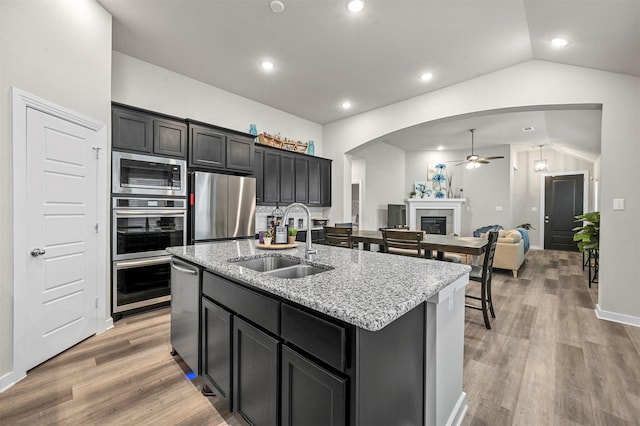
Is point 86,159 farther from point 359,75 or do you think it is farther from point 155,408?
point 359,75

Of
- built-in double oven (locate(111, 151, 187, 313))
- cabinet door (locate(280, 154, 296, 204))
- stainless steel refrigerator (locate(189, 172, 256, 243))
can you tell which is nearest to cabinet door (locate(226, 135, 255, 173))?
stainless steel refrigerator (locate(189, 172, 256, 243))

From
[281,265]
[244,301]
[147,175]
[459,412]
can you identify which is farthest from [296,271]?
[147,175]

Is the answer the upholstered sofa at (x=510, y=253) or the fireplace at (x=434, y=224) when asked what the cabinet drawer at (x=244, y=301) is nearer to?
the upholstered sofa at (x=510, y=253)

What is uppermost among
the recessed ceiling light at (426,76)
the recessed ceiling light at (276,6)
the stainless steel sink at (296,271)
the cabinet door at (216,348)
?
the recessed ceiling light at (426,76)

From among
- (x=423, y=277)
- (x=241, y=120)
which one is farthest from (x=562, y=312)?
(x=241, y=120)

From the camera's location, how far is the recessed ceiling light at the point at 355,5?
245cm

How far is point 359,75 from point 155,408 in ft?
13.3

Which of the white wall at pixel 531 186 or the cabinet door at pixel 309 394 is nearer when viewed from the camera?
the cabinet door at pixel 309 394

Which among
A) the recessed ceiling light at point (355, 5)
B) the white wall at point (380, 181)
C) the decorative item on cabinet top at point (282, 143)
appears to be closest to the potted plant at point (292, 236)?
the recessed ceiling light at point (355, 5)

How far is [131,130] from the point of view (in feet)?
9.77

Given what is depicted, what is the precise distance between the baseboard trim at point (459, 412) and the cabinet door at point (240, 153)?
3530 mm

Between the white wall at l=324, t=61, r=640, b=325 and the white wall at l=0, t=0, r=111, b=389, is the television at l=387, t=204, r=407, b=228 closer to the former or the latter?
the white wall at l=324, t=61, r=640, b=325

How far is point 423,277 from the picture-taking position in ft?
4.46

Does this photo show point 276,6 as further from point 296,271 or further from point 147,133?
point 296,271
